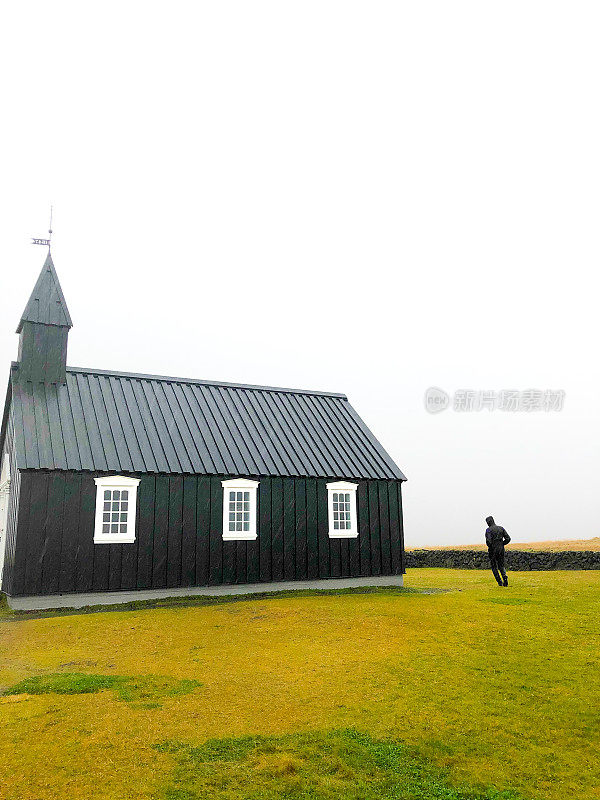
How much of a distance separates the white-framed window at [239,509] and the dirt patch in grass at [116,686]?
33.1ft

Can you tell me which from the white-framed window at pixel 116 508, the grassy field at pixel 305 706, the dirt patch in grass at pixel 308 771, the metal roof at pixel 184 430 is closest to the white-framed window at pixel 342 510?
the metal roof at pixel 184 430

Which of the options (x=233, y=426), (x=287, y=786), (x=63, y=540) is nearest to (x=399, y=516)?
(x=233, y=426)

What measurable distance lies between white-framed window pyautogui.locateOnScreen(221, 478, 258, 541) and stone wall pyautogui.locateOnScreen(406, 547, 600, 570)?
16.1 m

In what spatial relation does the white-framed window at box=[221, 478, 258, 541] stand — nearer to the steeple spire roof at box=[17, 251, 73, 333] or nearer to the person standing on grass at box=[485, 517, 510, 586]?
the person standing on grass at box=[485, 517, 510, 586]

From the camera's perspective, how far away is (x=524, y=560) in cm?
3139

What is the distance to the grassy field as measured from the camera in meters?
6.94

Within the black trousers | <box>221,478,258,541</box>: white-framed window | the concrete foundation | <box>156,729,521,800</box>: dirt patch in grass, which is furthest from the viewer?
the black trousers

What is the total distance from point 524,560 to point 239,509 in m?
17.2

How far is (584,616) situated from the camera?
1545 cm

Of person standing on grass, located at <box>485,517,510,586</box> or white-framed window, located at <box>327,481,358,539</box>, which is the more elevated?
white-framed window, located at <box>327,481,358,539</box>

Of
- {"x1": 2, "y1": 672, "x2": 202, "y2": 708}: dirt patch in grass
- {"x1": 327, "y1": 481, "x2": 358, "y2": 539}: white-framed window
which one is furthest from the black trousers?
{"x1": 2, "y1": 672, "x2": 202, "y2": 708}: dirt patch in grass

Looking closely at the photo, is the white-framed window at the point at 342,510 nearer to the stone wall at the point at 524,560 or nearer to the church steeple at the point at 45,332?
the church steeple at the point at 45,332

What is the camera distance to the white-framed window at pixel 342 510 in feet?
75.1

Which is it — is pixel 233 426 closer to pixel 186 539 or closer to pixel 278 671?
pixel 186 539
